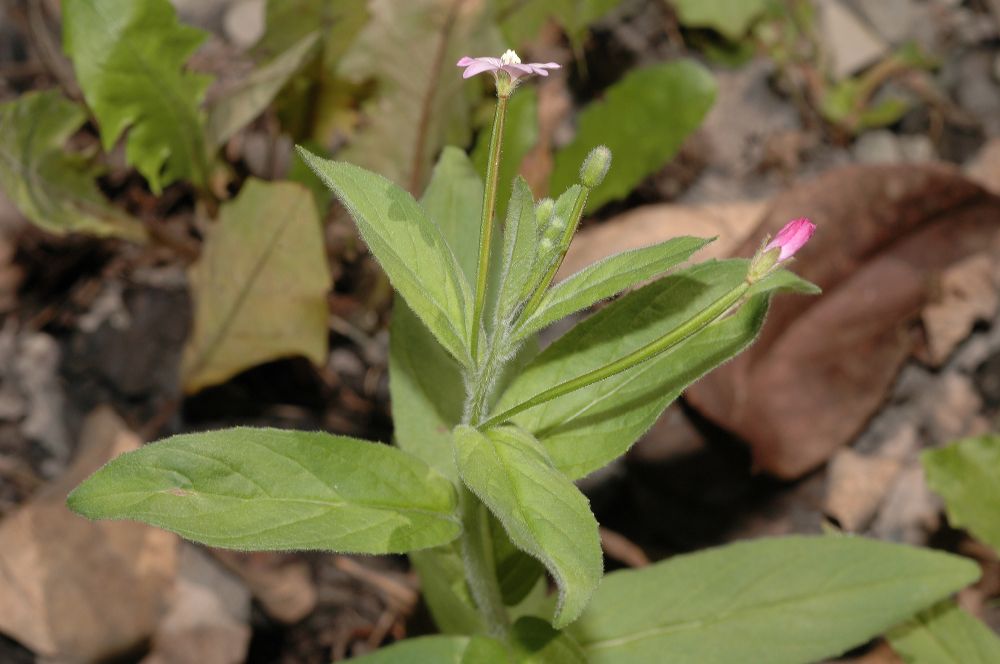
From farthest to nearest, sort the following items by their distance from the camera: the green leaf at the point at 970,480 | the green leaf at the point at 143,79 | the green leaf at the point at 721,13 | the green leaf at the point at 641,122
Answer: the green leaf at the point at 721,13
the green leaf at the point at 641,122
the green leaf at the point at 143,79
the green leaf at the point at 970,480

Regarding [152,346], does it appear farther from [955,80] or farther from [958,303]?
[955,80]

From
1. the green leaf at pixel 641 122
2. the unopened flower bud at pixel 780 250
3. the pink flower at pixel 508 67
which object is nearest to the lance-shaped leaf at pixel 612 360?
the unopened flower bud at pixel 780 250

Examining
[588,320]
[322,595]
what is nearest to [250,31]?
[322,595]

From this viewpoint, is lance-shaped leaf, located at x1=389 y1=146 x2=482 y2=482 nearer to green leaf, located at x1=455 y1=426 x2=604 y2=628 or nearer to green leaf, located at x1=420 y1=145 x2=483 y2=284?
green leaf, located at x1=420 y1=145 x2=483 y2=284

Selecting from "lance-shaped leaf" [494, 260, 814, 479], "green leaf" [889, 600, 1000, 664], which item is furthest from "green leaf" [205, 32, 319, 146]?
"green leaf" [889, 600, 1000, 664]

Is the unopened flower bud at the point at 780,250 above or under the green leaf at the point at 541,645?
above

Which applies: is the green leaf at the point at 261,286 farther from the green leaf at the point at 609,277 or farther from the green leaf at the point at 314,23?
the green leaf at the point at 609,277

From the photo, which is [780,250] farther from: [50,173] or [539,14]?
[50,173]
